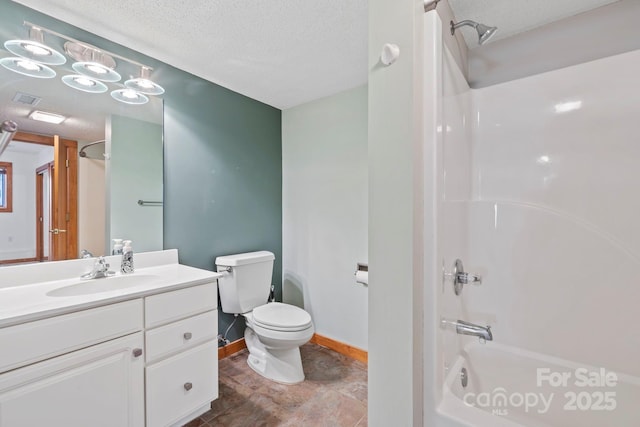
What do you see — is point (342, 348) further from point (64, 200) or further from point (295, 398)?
point (64, 200)

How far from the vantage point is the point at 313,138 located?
8.15 feet

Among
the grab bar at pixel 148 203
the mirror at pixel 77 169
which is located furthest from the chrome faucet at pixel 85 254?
the grab bar at pixel 148 203

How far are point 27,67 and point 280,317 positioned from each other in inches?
77.2

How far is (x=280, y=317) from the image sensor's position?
1.95 metres

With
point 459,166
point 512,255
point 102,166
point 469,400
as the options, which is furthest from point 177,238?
point 512,255

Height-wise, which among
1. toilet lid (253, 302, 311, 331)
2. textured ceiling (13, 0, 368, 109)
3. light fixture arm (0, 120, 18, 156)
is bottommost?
toilet lid (253, 302, 311, 331)

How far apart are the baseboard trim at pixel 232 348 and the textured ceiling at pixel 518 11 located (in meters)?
2.65

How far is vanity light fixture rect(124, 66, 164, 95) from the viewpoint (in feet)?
5.59

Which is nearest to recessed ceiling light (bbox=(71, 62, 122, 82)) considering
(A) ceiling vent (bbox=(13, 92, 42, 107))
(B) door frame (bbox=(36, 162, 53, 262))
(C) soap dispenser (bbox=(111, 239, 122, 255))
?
(A) ceiling vent (bbox=(13, 92, 42, 107))

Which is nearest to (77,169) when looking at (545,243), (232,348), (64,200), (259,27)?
(64,200)

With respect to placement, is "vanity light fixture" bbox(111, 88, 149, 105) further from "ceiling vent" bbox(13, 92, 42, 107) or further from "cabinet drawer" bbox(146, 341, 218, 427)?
"cabinet drawer" bbox(146, 341, 218, 427)

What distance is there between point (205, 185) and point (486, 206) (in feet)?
6.38

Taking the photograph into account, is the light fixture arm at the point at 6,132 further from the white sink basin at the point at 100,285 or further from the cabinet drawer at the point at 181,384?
the cabinet drawer at the point at 181,384

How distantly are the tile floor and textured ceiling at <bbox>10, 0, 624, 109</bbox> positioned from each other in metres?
2.18
